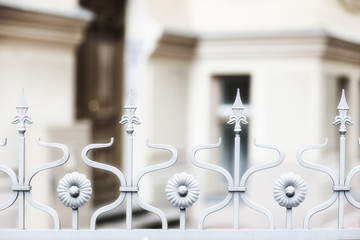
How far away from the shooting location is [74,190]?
2232 mm

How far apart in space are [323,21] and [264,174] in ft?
6.69

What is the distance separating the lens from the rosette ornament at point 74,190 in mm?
2234

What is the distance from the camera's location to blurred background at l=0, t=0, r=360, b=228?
6965mm

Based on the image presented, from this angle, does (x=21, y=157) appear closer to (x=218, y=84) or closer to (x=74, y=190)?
(x=74, y=190)

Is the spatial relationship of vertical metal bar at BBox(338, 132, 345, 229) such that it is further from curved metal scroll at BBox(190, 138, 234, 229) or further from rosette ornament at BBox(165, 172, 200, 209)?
rosette ornament at BBox(165, 172, 200, 209)

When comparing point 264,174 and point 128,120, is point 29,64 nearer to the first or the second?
point 264,174

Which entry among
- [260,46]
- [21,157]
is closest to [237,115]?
[21,157]

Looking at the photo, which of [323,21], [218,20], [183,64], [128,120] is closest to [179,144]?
[183,64]

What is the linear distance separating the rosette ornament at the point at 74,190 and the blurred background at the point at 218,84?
13.3ft

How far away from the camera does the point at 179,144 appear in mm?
7609

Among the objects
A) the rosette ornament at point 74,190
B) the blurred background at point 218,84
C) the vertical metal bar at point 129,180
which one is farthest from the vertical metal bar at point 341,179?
the blurred background at point 218,84

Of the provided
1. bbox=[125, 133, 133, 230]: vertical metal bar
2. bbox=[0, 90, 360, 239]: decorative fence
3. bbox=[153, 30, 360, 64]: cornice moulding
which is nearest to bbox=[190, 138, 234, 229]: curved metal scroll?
bbox=[0, 90, 360, 239]: decorative fence

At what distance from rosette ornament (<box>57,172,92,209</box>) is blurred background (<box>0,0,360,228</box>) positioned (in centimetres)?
405

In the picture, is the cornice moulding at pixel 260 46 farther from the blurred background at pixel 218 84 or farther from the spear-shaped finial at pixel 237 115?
the spear-shaped finial at pixel 237 115
